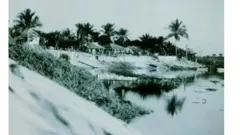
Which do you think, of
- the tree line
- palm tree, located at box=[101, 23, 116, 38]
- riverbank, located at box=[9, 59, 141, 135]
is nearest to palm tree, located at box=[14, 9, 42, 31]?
the tree line

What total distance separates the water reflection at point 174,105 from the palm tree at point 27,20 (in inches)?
37.4

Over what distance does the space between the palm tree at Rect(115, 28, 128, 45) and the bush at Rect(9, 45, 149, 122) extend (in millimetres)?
282

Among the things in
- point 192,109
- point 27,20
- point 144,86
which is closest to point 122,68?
point 144,86

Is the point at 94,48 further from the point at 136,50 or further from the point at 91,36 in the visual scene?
the point at 136,50

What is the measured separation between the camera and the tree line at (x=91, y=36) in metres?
1.84

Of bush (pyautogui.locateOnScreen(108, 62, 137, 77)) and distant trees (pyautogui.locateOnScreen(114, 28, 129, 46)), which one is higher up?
distant trees (pyautogui.locateOnScreen(114, 28, 129, 46))

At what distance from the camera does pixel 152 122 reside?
1857 millimetres

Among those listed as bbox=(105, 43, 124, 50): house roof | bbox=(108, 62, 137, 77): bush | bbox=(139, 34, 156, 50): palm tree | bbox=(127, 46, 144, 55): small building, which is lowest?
bbox=(108, 62, 137, 77): bush

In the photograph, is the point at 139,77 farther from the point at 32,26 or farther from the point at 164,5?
the point at 32,26

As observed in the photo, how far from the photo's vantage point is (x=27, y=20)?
183 cm

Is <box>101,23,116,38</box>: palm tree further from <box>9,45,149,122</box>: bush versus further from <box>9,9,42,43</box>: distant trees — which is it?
<box>9,9,42,43</box>: distant trees

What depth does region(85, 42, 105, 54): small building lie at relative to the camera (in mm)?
1859

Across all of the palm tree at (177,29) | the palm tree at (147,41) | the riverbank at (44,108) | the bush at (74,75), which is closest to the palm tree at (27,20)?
the bush at (74,75)
